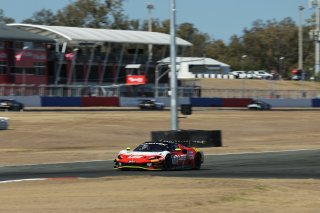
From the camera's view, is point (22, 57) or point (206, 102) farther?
point (22, 57)

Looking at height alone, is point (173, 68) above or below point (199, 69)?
below

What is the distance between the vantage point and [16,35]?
271 feet

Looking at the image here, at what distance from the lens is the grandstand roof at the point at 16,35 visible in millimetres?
81188

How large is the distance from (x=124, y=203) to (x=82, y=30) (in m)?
85.9

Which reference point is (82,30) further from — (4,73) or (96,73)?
(4,73)

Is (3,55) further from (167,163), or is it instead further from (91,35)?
(167,163)

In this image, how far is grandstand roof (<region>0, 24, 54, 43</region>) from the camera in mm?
81188

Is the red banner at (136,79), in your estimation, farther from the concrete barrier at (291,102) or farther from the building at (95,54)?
the concrete barrier at (291,102)

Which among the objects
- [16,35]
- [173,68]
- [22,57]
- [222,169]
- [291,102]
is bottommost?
[222,169]

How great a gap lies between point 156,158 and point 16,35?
207ft

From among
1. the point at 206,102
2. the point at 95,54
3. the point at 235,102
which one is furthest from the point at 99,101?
the point at 95,54

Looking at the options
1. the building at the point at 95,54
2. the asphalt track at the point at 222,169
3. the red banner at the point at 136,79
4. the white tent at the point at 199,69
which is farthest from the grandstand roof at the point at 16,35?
the asphalt track at the point at 222,169

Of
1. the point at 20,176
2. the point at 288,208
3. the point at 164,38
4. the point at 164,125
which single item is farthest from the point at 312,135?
the point at 164,38

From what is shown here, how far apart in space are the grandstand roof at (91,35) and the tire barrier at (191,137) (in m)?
57.3
